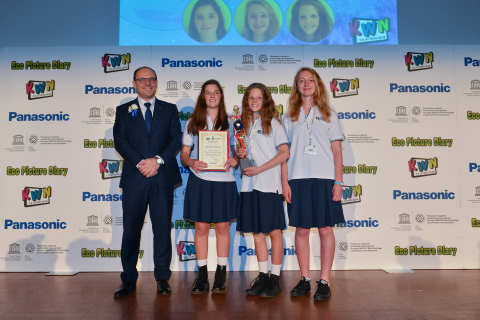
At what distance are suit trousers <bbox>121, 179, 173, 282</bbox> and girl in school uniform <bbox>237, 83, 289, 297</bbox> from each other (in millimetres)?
713

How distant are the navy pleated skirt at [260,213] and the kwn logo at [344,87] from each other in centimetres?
177

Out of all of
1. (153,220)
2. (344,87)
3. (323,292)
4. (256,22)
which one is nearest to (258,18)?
(256,22)

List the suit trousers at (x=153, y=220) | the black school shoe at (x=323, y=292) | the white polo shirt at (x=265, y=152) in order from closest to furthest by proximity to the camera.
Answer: the black school shoe at (x=323, y=292), the white polo shirt at (x=265, y=152), the suit trousers at (x=153, y=220)

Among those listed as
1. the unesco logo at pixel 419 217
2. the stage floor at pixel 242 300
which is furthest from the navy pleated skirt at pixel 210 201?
the unesco logo at pixel 419 217

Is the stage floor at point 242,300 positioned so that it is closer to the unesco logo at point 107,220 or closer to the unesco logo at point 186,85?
the unesco logo at point 107,220

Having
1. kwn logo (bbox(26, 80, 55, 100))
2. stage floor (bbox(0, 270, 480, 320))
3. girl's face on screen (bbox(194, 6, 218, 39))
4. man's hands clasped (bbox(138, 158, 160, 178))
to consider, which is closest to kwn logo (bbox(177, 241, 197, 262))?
stage floor (bbox(0, 270, 480, 320))

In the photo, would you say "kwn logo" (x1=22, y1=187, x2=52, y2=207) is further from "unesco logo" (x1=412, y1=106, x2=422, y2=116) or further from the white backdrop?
"unesco logo" (x1=412, y1=106, x2=422, y2=116)

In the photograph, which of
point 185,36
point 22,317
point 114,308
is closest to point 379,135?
point 185,36

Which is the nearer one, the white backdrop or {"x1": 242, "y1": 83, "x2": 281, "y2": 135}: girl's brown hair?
{"x1": 242, "y1": 83, "x2": 281, "y2": 135}: girl's brown hair

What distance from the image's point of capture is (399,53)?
14.4 feet

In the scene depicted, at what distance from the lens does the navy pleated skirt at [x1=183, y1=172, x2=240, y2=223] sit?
3246 mm

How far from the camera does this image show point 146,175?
10.8 feet

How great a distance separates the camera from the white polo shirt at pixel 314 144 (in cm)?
315

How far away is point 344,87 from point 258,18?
1.69 meters
